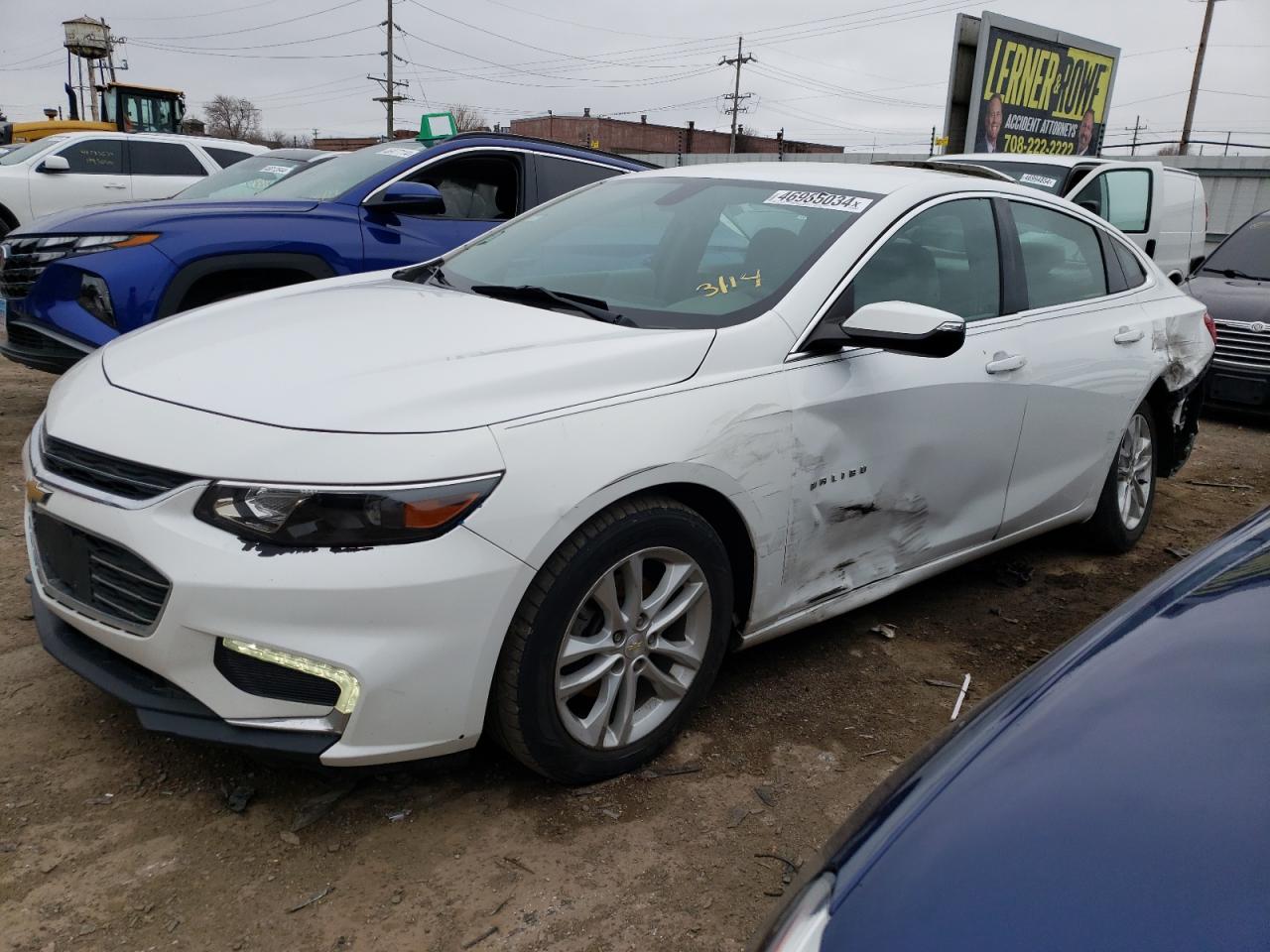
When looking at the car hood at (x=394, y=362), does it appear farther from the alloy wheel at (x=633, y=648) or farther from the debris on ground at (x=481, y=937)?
the debris on ground at (x=481, y=937)

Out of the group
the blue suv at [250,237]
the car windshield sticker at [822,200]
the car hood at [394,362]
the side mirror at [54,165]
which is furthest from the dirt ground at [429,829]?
the side mirror at [54,165]

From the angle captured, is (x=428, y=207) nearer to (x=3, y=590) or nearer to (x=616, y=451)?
(x=3, y=590)

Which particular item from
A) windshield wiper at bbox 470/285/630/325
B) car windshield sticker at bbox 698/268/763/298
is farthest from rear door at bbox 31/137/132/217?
car windshield sticker at bbox 698/268/763/298

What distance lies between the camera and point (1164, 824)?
47.0 inches

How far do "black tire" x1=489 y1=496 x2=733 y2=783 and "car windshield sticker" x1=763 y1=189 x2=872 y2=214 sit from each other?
1215 mm

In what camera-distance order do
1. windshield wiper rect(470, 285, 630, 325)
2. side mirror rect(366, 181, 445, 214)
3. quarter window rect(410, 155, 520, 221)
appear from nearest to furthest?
windshield wiper rect(470, 285, 630, 325)
side mirror rect(366, 181, 445, 214)
quarter window rect(410, 155, 520, 221)

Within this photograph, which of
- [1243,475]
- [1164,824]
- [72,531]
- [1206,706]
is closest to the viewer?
[1164,824]

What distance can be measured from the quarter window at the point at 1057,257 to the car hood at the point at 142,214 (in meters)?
3.49

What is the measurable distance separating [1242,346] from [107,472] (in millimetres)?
7783

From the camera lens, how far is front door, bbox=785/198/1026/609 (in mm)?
2893

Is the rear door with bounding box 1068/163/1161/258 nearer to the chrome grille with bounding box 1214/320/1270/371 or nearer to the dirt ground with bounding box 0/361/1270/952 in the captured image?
the chrome grille with bounding box 1214/320/1270/371

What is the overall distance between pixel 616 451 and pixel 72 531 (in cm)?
126

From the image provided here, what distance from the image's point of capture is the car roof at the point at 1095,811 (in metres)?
1.09

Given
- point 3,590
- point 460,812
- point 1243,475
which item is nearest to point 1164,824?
point 460,812
